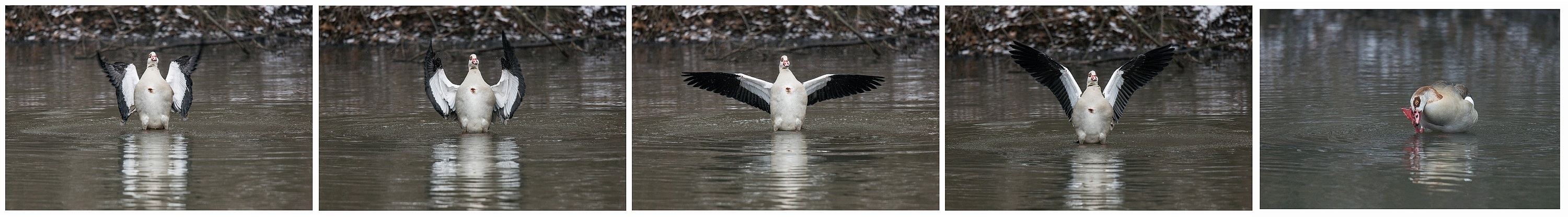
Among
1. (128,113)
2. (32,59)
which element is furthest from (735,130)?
(32,59)

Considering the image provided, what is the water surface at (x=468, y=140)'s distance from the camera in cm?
773

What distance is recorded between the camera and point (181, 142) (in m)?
8.91

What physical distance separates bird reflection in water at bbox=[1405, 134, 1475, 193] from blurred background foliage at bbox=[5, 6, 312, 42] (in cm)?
518

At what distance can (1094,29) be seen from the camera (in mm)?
10859

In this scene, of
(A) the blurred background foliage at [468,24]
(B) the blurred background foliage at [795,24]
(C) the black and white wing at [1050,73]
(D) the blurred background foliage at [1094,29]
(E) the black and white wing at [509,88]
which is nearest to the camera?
(C) the black and white wing at [1050,73]

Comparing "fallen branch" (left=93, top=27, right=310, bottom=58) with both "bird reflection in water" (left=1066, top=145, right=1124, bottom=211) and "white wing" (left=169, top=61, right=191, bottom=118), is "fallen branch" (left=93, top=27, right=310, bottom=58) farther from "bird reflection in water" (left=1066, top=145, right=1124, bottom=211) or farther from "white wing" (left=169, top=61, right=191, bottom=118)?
"bird reflection in water" (left=1066, top=145, right=1124, bottom=211)

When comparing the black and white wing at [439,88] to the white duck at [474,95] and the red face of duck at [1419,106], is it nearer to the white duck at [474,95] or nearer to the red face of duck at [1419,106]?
the white duck at [474,95]

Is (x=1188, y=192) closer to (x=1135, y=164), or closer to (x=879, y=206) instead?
(x=1135, y=164)

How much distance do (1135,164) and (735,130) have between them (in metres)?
2.14

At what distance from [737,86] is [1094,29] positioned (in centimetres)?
251

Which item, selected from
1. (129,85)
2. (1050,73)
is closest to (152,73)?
(129,85)

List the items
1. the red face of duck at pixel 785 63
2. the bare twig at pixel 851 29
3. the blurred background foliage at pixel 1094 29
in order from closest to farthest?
the red face of duck at pixel 785 63, the blurred background foliage at pixel 1094 29, the bare twig at pixel 851 29

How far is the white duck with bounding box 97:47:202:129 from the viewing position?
928 centimetres

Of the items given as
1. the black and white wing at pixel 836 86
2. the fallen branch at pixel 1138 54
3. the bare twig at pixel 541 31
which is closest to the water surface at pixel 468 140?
the bare twig at pixel 541 31
